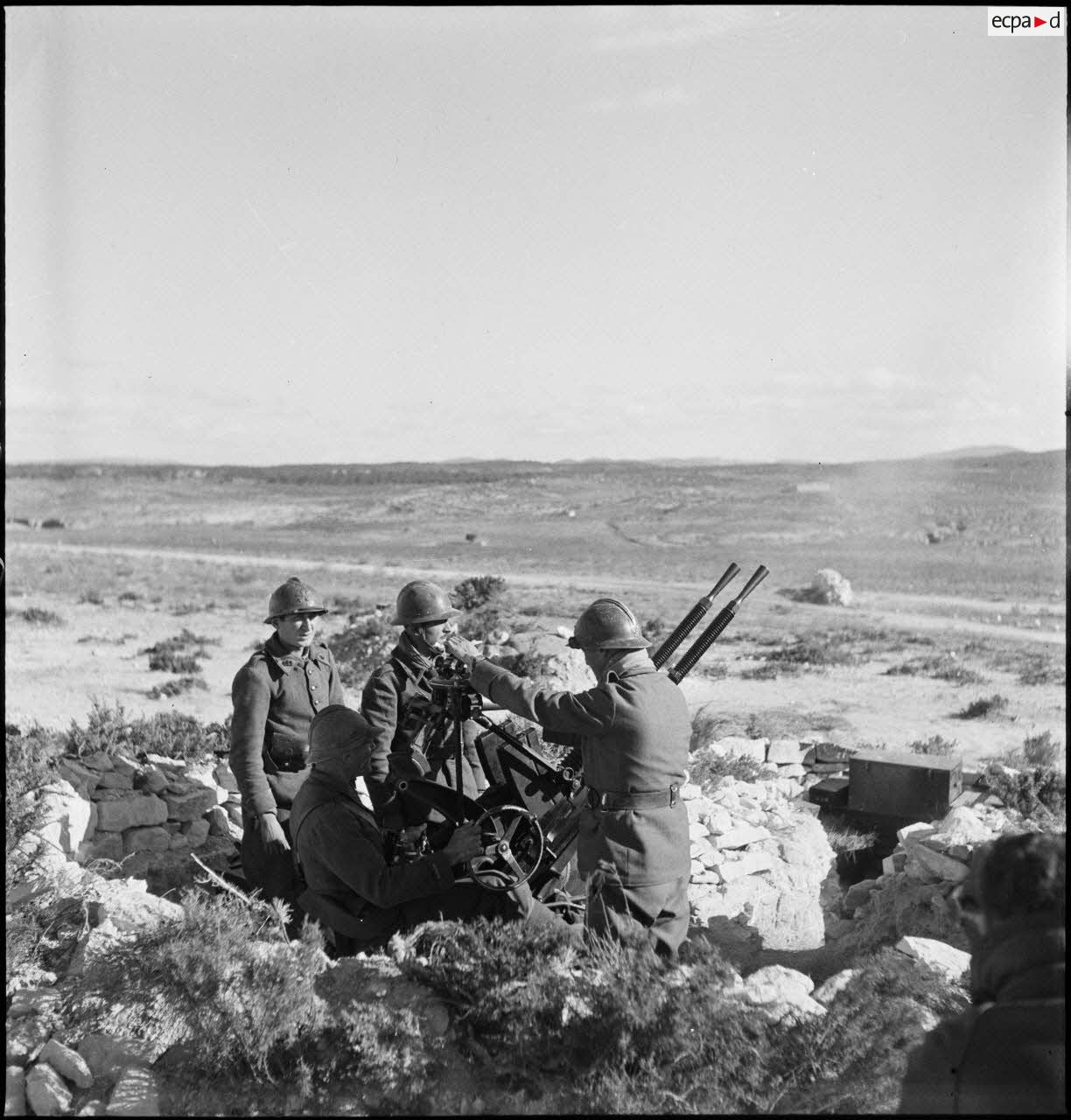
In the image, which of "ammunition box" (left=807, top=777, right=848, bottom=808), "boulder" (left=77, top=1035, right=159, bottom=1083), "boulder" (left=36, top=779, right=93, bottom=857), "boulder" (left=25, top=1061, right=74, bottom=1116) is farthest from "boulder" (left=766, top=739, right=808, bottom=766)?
"boulder" (left=25, top=1061, right=74, bottom=1116)

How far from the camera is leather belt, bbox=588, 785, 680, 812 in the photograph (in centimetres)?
518

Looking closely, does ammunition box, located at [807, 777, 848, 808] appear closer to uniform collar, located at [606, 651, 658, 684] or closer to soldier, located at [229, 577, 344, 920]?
soldier, located at [229, 577, 344, 920]

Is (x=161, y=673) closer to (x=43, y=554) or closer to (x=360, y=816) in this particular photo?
(x=360, y=816)

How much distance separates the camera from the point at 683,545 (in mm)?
42000

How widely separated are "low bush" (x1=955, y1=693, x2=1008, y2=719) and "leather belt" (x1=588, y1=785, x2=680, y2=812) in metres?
12.2

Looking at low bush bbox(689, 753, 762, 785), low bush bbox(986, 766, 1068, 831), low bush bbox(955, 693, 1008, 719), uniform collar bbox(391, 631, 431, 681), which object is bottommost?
low bush bbox(955, 693, 1008, 719)

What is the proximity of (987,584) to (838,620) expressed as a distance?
9118 millimetres

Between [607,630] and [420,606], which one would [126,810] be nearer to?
[420,606]

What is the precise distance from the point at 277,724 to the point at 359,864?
1699 mm

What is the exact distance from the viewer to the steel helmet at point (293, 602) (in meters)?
6.48

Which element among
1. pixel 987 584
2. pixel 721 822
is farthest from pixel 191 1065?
pixel 987 584

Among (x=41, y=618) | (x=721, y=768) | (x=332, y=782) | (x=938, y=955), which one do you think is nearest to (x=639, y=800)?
(x=332, y=782)

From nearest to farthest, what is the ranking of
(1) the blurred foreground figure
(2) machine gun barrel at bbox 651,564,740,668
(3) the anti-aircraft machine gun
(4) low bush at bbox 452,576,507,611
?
(1) the blurred foreground figure < (3) the anti-aircraft machine gun < (2) machine gun barrel at bbox 651,564,740,668 < (4) low bush at bbox 452,576,507,611

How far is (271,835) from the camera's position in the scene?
6.08 m
